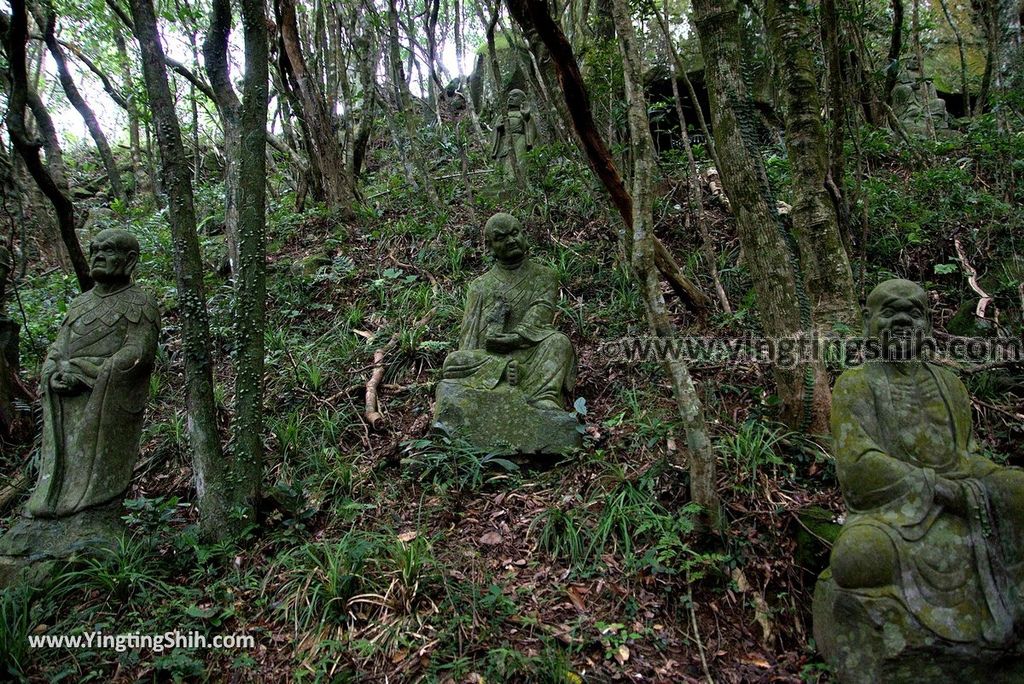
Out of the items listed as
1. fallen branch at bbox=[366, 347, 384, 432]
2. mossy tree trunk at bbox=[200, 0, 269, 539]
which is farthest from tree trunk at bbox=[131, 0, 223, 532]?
fallen branch at bbox=[366, 347, 384, 432]

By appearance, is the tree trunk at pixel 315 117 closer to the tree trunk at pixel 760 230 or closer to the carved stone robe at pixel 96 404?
the carved stone robe at pixel 96 404

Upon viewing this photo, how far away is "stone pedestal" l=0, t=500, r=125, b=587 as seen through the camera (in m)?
4.05

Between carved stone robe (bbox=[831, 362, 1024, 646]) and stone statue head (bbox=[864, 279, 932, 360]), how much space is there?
113mm

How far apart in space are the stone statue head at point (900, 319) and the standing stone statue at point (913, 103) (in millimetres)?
9399

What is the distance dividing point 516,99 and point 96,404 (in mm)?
8897

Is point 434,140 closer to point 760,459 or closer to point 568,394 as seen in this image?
point 568,394

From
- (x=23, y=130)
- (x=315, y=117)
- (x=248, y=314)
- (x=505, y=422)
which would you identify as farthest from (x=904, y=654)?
(x=315, y=117)

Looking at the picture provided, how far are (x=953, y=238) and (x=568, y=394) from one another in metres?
4.91

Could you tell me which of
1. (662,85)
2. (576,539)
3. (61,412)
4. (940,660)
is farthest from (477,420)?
(662,85)

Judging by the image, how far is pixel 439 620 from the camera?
369 centimetres

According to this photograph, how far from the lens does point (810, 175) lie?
5.00 metres

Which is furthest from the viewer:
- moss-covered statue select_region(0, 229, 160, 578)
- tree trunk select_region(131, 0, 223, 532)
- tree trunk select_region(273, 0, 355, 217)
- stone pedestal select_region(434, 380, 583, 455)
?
tree trunk select_region(273, 0, 355, 217)

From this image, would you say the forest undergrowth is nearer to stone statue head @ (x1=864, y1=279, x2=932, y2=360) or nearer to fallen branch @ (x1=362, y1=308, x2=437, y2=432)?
fallen branch @ (x1=362, y1=308, x2=437, y2=432)

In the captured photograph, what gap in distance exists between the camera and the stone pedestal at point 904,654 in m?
2.75
